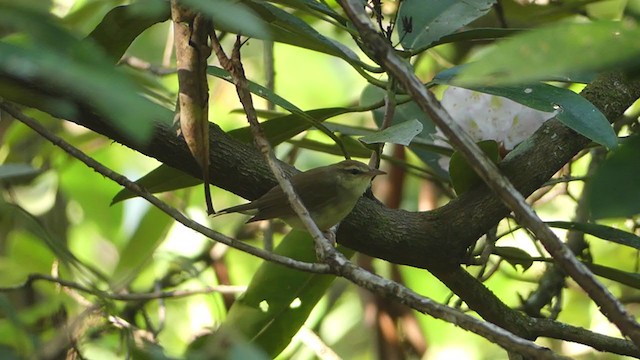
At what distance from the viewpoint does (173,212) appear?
1.01 meters

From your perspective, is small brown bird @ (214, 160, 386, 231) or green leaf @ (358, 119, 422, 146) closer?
green leaf @ (358, 119, 422, 146)

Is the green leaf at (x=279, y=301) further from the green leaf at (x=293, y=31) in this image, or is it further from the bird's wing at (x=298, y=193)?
the green leaf at (x=293, y=31)

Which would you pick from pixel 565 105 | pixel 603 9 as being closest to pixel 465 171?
pixel 565 105

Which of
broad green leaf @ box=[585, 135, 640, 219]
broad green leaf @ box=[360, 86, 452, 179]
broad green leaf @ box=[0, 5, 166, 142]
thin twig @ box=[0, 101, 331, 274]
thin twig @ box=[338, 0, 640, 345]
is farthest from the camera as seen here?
broad green leaf @ box=[360, 86, 452, 179]

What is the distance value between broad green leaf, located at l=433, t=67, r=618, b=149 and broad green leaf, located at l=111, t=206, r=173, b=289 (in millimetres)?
981

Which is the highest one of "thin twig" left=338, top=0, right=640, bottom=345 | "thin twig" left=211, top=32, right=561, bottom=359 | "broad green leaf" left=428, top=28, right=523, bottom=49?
"broad green leaf" left=428, top=28, right=523, bottom=49

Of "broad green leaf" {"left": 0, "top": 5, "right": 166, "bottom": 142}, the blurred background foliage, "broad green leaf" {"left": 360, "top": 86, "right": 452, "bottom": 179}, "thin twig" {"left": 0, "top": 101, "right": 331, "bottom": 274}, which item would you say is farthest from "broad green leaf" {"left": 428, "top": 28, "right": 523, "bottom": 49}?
"broad green leaf" {"left": 0, "top": 5, "right": 166, "bottom": 142}

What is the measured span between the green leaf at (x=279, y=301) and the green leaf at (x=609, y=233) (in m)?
0.36

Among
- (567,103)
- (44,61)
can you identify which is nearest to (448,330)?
(567,103)

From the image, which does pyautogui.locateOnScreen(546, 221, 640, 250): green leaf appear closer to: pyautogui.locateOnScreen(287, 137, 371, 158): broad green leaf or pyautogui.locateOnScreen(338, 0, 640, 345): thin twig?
pyautogui.locateOnScreen(287, 137, 371, 158): broad green leaf

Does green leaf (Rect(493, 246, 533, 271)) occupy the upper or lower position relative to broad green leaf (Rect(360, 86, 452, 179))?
lower

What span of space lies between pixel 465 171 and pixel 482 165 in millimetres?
516

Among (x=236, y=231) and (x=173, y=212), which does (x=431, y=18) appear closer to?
(x=173, y=212)

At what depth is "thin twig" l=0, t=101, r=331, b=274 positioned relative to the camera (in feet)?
2.94
